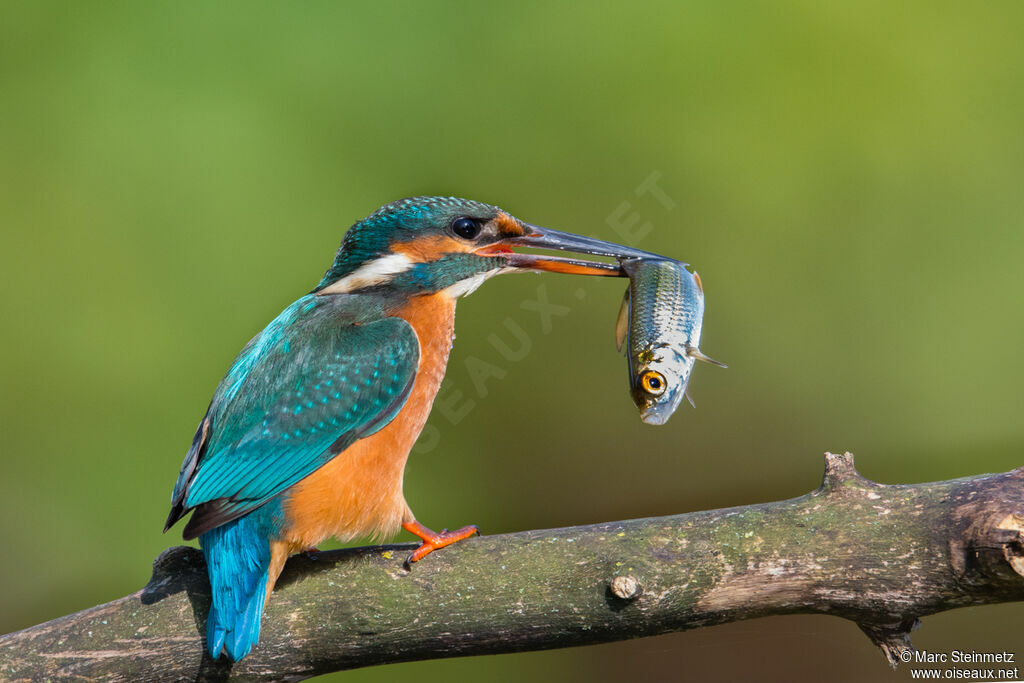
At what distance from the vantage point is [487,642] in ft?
6.25

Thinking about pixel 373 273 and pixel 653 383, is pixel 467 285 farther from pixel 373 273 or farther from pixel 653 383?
pixel 653 383

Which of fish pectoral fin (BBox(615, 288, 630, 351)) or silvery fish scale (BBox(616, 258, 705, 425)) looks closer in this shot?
silvery fish scale (BBox(616, 258, 705, 425))

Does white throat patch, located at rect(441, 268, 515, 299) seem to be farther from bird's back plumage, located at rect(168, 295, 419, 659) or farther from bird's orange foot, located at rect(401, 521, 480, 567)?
bird's orange foot, located at rect(401, 521, 480, 567)

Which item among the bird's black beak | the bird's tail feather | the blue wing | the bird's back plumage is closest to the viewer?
the bird's tail feather

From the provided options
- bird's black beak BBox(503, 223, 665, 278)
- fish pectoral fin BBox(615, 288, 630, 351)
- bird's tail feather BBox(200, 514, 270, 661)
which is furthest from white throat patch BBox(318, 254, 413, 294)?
bird's tail feather BBox(200, 514, 270, 661)

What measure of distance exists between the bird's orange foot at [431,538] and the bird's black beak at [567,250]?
0.81m

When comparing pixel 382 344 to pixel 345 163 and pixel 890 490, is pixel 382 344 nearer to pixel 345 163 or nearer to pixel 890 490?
pixel 890 490

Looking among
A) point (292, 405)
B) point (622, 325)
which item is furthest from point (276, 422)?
point (622, 325)

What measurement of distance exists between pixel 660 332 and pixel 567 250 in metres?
0.42

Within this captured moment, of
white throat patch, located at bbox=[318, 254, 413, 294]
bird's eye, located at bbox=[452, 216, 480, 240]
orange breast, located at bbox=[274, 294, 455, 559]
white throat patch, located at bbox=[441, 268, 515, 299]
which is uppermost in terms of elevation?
bird's eye, located at bbox=[452, 216, 480, 240]

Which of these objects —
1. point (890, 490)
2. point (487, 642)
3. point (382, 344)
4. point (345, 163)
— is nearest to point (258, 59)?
point (345, 163)

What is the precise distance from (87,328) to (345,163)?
107 cm

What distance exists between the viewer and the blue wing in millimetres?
2127

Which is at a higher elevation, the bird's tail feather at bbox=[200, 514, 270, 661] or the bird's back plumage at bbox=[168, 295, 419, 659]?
the bird's back plumage at bbox=[168, 295, 419, 659]
